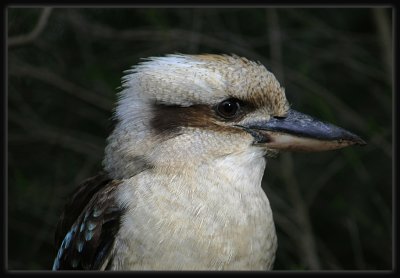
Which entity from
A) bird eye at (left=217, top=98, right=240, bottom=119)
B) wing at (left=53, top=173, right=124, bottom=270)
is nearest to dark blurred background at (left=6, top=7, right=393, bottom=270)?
wing at (left=53, top=173, right=124, bottom=270)

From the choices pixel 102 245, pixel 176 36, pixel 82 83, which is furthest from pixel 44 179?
pixel 102 245

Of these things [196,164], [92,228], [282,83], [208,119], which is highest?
[282,83]

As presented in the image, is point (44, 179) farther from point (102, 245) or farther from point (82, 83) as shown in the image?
point (102, 245)

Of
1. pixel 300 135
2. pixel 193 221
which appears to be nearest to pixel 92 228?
pixel 193 221

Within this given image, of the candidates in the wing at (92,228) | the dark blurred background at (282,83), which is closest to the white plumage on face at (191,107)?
the wing at (92,228)

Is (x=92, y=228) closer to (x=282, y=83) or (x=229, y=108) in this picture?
(x=229, y=108)

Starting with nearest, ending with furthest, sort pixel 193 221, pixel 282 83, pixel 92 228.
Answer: pixel 193 221 < pixel 92 228 < pixel 282 83

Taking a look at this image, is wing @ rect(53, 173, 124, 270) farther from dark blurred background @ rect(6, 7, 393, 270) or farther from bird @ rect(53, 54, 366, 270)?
dark blurred background @ rect(6, 7, 393, 270)
